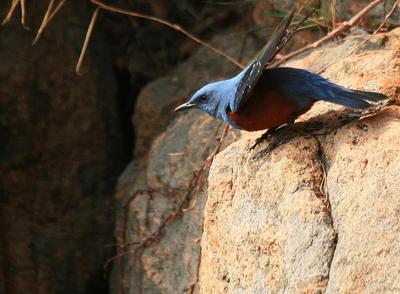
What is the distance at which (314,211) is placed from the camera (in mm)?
3613

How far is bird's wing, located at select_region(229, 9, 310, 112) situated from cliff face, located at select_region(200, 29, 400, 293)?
0.27 metres

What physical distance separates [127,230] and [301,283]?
2.67m

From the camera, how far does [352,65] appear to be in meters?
4.75

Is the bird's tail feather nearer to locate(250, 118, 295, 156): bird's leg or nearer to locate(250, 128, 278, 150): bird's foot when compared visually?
locate(250, 118, 295, 156): bird's leg

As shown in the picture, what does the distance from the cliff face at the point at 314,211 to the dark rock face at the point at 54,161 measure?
2132 mm

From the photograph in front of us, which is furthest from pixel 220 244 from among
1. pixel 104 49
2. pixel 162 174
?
pixel 104 49

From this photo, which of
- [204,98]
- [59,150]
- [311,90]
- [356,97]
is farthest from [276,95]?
[59,150]

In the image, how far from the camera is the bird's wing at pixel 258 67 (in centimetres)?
388

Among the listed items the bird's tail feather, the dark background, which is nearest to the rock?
the dark background

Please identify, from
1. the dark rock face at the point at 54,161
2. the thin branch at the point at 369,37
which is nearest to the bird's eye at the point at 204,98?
the thin branch at the point at 369,37

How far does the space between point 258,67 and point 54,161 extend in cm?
262

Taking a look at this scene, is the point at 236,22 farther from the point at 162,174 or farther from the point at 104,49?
the point at 162,174

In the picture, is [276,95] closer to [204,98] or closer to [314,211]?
[204,98]

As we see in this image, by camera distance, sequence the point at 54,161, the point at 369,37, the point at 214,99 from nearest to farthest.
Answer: the point at 214,99
the point at 369,37
the point at 54,161
